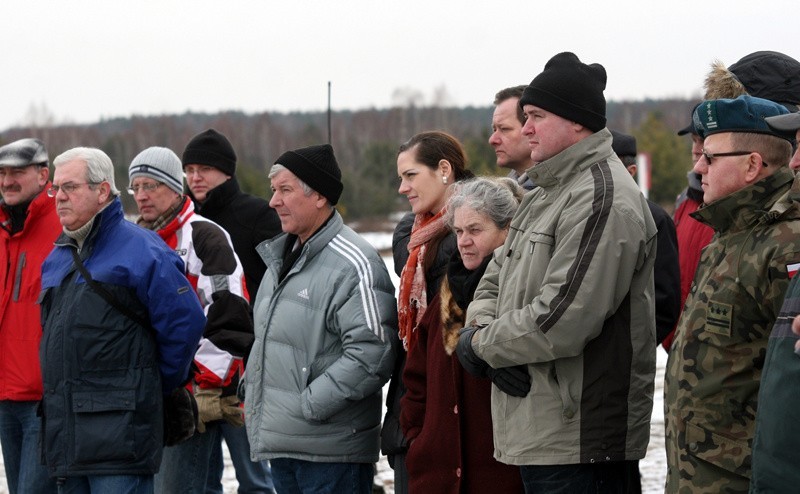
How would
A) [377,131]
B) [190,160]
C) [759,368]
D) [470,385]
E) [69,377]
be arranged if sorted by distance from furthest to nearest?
[377,131], [190,160], [69,377], [470,385], [759,368]

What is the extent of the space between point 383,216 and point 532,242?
45046 mm

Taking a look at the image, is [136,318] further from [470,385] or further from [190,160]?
[190,160]

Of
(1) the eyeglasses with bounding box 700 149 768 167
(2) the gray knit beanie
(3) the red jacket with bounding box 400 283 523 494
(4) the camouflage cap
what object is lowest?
(3) the red jacket with bounding box 400 283 523 494

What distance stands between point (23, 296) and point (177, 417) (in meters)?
1.06

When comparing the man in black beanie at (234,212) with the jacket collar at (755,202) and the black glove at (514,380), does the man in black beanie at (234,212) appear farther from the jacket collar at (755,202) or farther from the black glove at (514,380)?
the jacket collar at (755,202)

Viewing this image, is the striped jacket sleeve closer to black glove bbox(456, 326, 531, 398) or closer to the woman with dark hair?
the woman with dark hair

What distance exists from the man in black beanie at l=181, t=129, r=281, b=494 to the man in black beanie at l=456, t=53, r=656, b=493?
2789mm

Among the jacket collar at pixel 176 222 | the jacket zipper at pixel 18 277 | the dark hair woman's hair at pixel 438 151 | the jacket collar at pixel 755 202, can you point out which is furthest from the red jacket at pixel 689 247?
the jacket zipper at pixel 18 277

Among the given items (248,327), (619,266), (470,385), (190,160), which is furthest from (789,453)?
(190,160)

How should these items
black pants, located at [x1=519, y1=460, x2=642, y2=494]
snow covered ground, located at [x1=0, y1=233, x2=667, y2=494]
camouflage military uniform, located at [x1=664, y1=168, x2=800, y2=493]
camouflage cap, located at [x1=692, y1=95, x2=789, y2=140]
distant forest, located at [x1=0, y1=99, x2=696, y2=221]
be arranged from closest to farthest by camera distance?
camouflage military uniform, located at [x1=664, y1=168, x2=800, y2=493]
camouflage cap, located at [x1=692, y1=95, x2=789, y2=140]
black pants, located at [x1=519, y1=460, x2=642, y2=494]
snow covered ground, located at [x1=0, y1=233, x2=667, y2=494]
distant forest, located at [x1=0, y1=99, x2=696, y2=221]

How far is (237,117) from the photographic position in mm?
90938

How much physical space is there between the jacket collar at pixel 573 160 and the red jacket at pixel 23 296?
9.06 feet

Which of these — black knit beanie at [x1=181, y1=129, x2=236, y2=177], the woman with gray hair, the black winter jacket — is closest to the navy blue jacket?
the woman with gray hair

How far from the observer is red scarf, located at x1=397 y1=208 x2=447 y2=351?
4414mm
